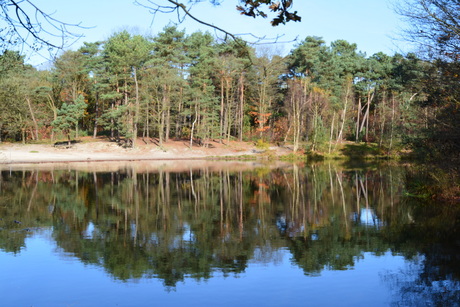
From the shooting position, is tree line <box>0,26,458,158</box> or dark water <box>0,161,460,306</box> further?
tree line <box>0,26,458,158</box>

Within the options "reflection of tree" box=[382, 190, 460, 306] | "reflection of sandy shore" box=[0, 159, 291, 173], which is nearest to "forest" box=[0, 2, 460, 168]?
"reflection of sandy shore" box=[0, 159, 291, 173]

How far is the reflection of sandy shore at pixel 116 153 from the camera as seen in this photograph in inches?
1524

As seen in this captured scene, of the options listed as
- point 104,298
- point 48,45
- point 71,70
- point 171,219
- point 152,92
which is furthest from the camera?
point 71,70

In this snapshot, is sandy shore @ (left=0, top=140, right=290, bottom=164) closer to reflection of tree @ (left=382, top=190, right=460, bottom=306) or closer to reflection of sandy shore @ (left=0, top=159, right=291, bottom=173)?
reflection of sandy shore @ (left=0, top=159, right=291, bottom=173)

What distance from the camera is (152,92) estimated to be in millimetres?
45281

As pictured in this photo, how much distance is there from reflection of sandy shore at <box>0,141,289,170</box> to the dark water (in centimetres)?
1979

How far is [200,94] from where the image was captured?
147ft

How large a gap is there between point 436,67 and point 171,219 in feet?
29.7

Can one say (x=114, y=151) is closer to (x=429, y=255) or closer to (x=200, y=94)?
(x=200, y=94)

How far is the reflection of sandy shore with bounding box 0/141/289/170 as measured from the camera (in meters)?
38.7

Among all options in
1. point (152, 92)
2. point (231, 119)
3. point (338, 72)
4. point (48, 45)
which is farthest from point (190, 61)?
point (48, 45)

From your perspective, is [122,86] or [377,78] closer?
[122,86]

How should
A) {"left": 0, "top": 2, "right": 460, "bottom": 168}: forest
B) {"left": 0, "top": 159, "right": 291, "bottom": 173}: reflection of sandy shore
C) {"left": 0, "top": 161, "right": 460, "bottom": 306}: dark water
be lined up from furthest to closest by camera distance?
{"left": 0, "top": 2, "right": 460, "bottom": 168}: forest → {"left": 0, "top": 159, "right": 291, "bottom": 173}: reflection of sandy shore → {"left": 0, "top": 161, "right": 460, "bottom": 306}: dark water

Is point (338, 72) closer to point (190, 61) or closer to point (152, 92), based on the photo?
point (190, 61)
